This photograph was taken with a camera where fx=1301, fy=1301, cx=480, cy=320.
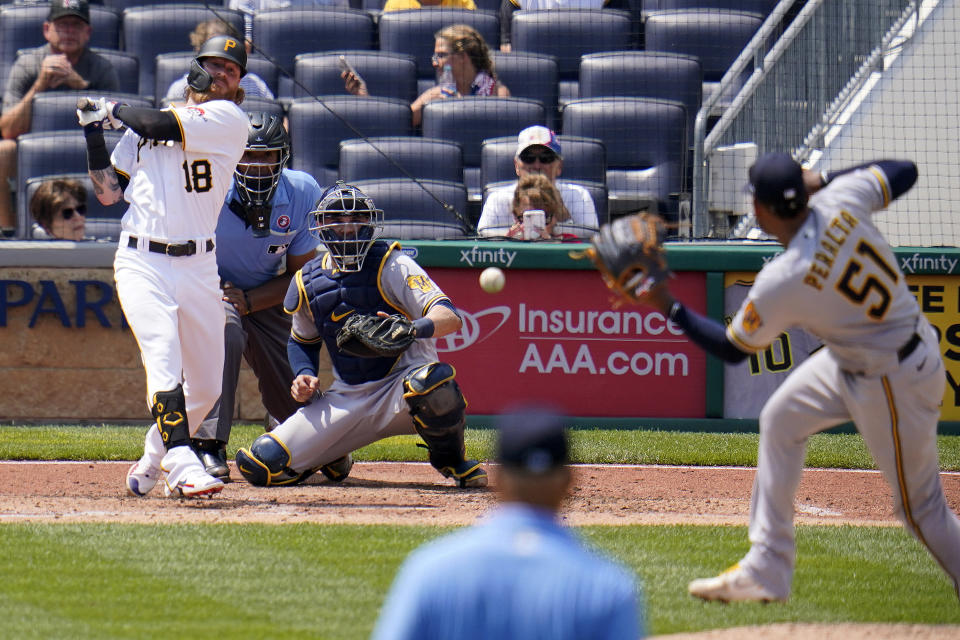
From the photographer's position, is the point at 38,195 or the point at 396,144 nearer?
the point at 38,195

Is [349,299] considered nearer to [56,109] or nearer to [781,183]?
[781,183]

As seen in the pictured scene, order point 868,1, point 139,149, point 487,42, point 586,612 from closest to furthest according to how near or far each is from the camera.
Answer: point 586,612 < point 139,149 < point 868,1 < point 487,42

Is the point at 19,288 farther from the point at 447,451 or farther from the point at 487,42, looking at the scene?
the point at 487,42

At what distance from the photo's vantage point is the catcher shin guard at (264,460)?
19.8ft

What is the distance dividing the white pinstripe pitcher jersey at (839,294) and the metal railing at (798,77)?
16.0 ft

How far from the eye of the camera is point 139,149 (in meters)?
5.55

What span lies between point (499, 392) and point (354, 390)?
207 centimetres

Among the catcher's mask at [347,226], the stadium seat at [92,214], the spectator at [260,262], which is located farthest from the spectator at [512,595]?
the stadium seat at [92,214]

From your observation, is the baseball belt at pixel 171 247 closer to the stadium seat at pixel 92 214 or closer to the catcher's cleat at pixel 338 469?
the catcher's cleat at pixel 338 469

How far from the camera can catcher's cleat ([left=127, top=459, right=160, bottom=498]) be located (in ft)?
18.4

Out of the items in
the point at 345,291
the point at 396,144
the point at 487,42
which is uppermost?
the point at 487,42

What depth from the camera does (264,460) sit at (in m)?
6.02

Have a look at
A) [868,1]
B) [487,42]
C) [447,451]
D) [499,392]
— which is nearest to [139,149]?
[447,451]

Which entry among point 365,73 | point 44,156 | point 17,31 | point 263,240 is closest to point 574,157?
point 365,73
